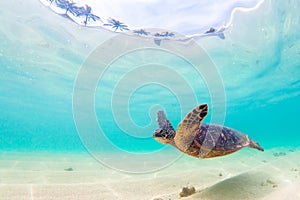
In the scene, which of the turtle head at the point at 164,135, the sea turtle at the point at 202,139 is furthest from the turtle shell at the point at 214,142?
the turtle head at the point at 164,135

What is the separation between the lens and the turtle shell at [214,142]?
164 inches

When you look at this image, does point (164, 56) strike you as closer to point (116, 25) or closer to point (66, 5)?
point (116, 25)

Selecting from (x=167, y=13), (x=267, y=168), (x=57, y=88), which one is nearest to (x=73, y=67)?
(x=57, y=88)

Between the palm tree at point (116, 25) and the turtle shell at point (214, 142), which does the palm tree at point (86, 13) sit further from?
the turtle shell at point (214, 142)

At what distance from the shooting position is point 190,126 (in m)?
3.58

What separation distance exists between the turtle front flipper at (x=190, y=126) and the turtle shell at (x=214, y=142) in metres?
0.22

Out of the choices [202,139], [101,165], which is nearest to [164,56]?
[101,165]

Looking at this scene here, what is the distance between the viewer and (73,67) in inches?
876

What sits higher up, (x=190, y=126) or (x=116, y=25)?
(x=116, y=25)

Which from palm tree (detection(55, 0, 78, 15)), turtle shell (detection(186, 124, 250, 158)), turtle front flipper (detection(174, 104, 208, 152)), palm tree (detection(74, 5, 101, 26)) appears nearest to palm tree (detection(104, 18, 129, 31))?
palm tree (detection(74, 5, 101, 26))

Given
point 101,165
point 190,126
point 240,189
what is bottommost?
point 101,165

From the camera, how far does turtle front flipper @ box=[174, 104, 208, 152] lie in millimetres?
3336

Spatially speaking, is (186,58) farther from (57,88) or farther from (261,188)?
(57,88)

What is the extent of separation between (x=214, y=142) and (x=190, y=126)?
94cm
